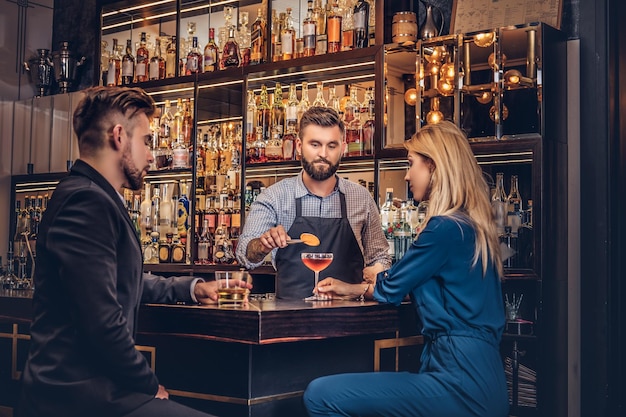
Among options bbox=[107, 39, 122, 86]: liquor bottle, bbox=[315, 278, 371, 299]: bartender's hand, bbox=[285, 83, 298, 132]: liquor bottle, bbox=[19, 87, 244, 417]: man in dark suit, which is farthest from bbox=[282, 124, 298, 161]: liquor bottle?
bbox=[19, 87, 244, 417]: man in dark suit

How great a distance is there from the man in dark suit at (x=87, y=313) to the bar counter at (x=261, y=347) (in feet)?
1.46

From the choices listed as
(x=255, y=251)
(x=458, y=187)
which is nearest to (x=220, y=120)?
(x=255, y=251)

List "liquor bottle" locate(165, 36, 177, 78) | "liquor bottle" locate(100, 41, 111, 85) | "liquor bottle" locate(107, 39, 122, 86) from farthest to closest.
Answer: "liquor bottle" locate(100, 41, 111, 85)
"liquor bottle" locate(107, 39, 122, 86)
"liquor bottle" locate(165, 36, 177, 78)

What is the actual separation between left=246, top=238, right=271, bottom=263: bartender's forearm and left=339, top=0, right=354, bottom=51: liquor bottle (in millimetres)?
1639

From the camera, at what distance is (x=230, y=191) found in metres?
5.32

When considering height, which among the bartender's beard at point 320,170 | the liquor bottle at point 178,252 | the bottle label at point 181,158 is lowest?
the liquor bottle at point 178,252

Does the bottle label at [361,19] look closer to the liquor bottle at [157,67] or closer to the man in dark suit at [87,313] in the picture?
the liquor bottle at [157,67]

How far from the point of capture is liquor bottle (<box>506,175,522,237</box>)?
4.11 m

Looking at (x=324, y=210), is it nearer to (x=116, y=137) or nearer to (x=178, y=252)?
(x=178, y=252)

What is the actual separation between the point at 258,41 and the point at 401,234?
5.27ft

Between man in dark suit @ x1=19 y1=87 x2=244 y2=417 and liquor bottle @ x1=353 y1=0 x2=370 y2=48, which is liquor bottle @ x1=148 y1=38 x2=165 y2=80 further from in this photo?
man in dark suit @ x1=19 y1=87 x2=244 y2=417

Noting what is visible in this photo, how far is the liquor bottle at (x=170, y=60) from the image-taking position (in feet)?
18.8

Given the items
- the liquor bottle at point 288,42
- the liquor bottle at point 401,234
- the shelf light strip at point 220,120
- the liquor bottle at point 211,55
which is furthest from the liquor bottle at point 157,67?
the liquor bottle at point 401,234

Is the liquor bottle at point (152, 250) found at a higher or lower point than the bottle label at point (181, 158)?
lower
